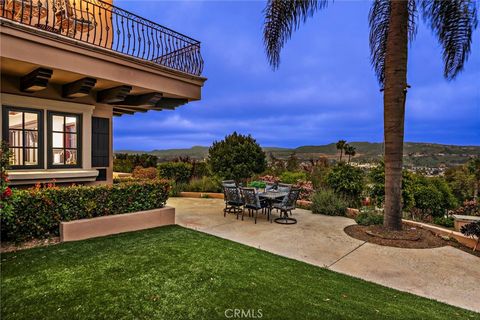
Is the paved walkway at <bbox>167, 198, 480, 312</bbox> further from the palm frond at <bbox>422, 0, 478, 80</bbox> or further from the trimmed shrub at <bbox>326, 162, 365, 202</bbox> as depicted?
the palm frond at <bbox>422, 0, 478, 80</bbox>

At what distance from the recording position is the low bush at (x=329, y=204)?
865 centimetres

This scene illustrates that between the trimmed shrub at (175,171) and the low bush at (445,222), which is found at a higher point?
the trimmed shrub at (175,171)

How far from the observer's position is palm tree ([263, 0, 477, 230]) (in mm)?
6285

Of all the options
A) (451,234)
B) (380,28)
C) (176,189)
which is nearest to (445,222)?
(451,234)

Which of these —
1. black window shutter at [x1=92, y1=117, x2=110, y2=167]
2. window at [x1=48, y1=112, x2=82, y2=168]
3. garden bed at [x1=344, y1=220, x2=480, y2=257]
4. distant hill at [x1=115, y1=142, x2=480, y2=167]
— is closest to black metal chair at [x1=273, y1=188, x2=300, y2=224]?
garden bed at [x1=344, y1=220, x2=480, y2=257]

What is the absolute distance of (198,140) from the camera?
4038 centimetres

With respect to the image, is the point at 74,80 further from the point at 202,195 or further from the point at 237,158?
the point at 202,195

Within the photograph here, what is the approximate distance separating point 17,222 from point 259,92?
3525cm

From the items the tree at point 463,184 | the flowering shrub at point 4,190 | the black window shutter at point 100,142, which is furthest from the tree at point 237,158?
the tree at point 463,184

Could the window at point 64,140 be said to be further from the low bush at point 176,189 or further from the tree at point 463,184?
the tree at point 463,184

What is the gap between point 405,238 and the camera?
239 inches

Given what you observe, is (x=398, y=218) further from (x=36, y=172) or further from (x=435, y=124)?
(x=435, y=124)

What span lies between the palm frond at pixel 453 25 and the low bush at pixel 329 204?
4.78 meters

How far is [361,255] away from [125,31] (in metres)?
7.22
